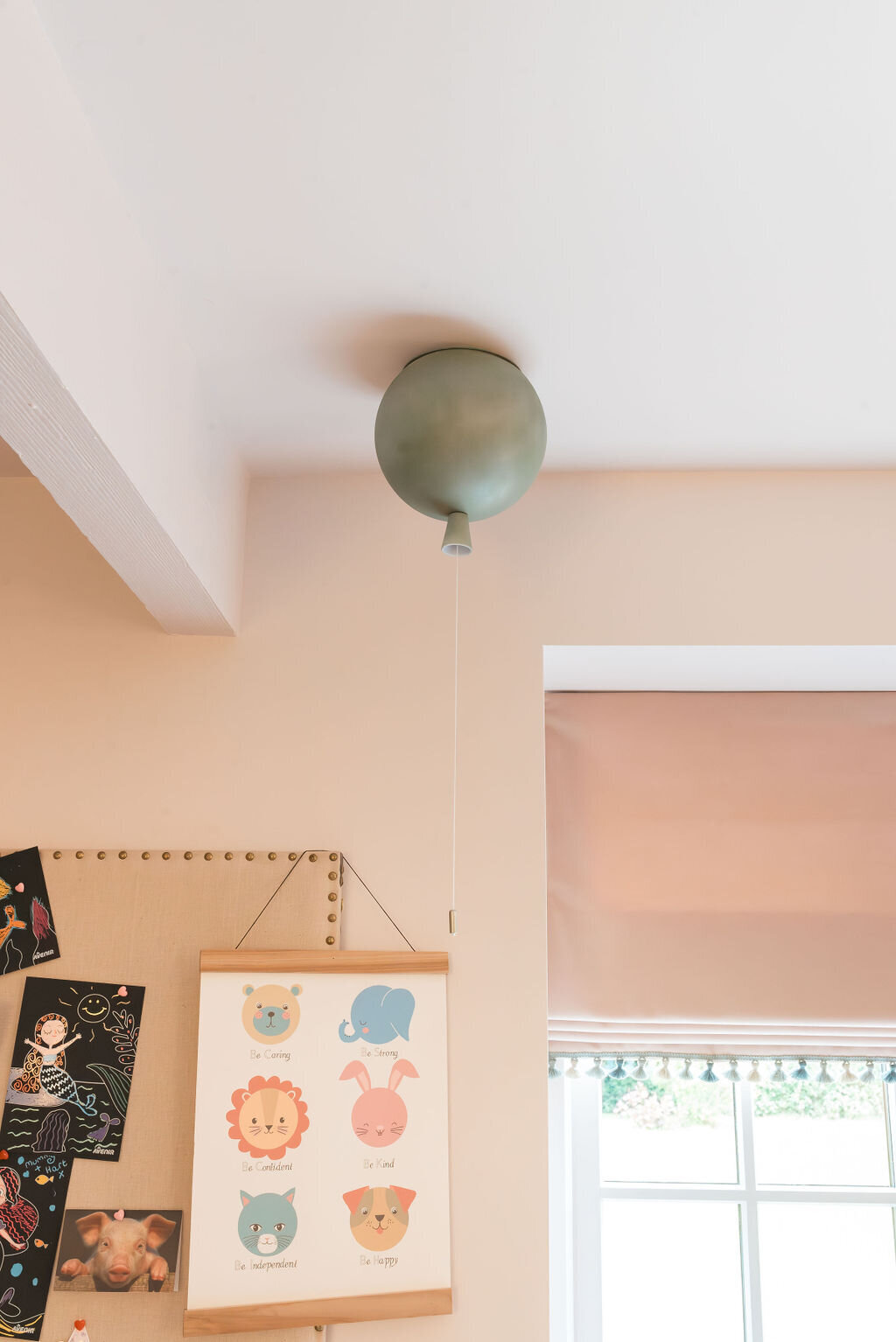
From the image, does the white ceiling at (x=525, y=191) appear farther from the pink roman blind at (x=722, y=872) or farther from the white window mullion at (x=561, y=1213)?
the white window mullion at (x=561, y=1213)

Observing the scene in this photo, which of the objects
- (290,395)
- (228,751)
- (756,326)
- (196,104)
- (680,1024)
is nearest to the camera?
(196,104)

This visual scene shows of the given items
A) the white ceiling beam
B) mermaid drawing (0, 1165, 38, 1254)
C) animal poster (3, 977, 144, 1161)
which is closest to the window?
animal poster (3, 977, 144, 1161)

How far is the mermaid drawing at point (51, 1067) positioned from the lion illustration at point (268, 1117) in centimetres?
24

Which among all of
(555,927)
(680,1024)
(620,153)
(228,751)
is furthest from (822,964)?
(620,153)

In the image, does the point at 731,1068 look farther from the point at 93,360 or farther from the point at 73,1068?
the point at 93,360

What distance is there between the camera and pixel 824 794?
212 cm

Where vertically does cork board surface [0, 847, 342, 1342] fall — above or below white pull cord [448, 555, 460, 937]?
below

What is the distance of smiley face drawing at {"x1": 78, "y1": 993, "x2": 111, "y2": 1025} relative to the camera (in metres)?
1.67

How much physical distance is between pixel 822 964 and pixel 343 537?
1.30m

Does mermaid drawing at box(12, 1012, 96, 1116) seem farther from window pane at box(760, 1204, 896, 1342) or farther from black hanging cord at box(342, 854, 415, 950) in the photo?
window pane at box(760, 1204, 896, 1342)

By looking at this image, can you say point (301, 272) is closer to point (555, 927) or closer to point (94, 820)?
→ point (94, 820)

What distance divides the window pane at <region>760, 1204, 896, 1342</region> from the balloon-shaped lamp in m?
Answer: 1.62

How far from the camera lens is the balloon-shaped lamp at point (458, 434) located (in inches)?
56.0

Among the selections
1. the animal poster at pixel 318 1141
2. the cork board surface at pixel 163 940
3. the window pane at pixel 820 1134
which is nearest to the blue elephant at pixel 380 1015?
the animal poster at pixel 318 1141
